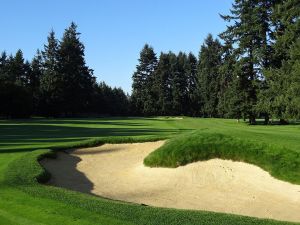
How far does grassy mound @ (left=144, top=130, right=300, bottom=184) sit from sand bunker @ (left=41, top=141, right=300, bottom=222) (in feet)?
1.13

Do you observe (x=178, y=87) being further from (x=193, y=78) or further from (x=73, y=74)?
(x=73, y=74)

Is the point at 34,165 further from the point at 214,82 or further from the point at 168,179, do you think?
the point at 214,82

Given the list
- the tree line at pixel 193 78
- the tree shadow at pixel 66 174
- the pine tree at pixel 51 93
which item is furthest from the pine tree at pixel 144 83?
the tree shadow at pixel 66 174

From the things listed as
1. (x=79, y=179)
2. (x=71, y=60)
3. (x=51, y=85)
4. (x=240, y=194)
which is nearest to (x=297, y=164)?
(x=240, y=194)

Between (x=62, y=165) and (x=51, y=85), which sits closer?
(x=62, y=165)

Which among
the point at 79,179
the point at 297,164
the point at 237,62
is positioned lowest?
the point at 79,179

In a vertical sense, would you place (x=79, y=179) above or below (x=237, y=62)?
below

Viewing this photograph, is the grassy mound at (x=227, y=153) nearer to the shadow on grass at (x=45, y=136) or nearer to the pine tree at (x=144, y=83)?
the shadow on grass at (x=45, y=136)

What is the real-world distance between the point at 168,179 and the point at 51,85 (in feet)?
259

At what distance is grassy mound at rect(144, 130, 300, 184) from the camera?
616 inches

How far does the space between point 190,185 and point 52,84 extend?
8011 centimetres

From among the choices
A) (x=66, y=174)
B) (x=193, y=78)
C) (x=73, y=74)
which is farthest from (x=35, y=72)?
(x=66, y=174)

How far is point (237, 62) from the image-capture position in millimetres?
58094

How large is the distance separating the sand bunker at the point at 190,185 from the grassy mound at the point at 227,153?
0.35 metres
